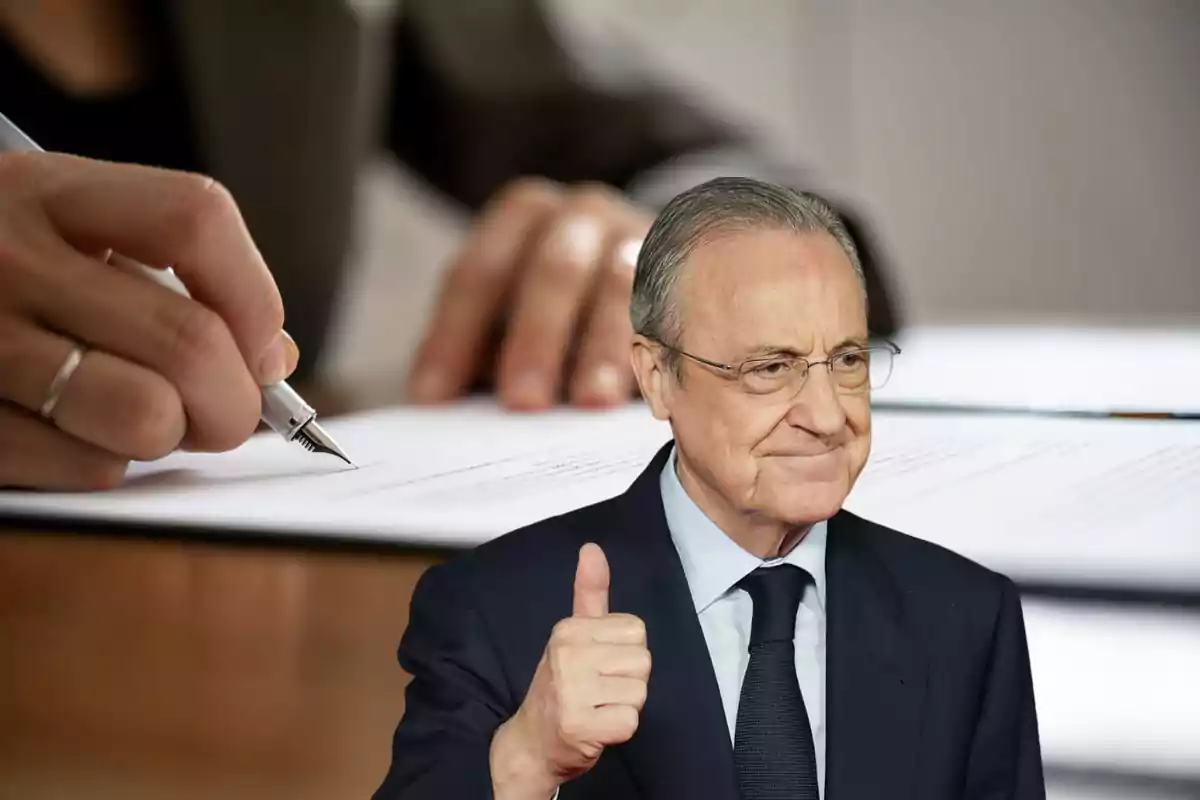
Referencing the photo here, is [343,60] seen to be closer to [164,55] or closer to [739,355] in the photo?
[164,55]

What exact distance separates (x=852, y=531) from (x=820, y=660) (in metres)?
0.04

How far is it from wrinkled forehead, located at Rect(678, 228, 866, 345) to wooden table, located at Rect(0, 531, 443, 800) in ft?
0.35

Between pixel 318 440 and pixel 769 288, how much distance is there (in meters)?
0.17

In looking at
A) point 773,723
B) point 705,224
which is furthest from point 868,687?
point 705,224

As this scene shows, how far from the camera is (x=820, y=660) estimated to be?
0.34 meters

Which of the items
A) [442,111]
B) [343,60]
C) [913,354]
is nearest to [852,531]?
[913,354]

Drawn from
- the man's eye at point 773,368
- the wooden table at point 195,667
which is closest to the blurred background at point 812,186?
the wooden table at point 195,667

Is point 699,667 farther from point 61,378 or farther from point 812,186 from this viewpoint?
point 812,186

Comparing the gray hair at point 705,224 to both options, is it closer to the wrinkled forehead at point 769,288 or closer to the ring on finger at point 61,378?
the wrinkled forehead at point 769,288

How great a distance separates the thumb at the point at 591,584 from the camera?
290 millimetres

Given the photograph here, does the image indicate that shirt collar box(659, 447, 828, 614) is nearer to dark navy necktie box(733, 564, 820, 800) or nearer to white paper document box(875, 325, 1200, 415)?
dark navy necktie box(733, 564, 820, 800)

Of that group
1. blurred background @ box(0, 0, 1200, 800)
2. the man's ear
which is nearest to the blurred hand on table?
blurred background @ box(0, 0, 1200, 800)

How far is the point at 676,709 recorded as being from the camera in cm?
33

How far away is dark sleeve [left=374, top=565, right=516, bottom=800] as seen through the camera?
32 centimetres
